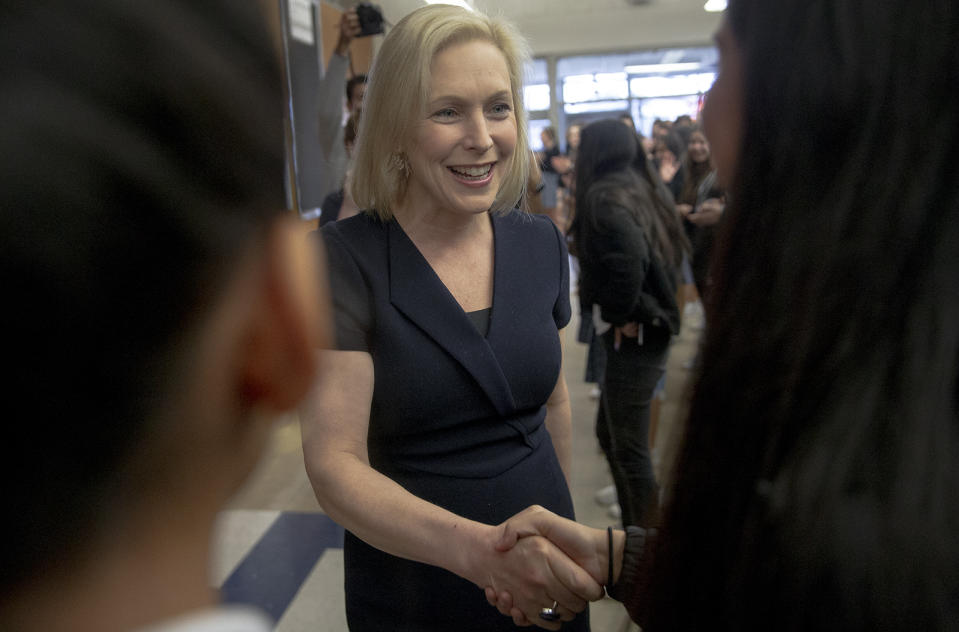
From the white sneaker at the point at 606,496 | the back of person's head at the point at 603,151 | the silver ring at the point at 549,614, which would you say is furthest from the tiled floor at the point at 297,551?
the back of person's head at the point at 603,151

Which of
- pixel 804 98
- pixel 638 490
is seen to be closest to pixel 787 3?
pixel 804 98

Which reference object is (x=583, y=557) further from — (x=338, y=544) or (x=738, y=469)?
(x=338, y=544)

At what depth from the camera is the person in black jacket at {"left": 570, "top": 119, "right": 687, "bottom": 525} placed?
2764 millimetres

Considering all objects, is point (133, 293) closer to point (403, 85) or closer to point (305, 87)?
point (403, 85)

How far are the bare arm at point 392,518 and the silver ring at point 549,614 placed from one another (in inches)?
0.4

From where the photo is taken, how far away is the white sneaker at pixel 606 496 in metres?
3.50

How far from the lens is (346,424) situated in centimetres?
122

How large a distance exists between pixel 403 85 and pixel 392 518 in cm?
73

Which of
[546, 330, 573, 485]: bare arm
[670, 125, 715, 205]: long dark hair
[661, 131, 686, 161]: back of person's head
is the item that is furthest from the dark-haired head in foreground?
[661, 131, 686, 161]: back of person's head

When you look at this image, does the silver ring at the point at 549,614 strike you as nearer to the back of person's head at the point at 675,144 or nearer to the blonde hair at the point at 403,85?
the blonde hair at the point at 403,85

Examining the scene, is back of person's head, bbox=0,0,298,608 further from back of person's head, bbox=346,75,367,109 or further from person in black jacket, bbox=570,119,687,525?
back of person's head, bbox=346,75,367,109

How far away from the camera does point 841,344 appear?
0.56m

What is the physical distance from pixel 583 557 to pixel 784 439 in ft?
2.21

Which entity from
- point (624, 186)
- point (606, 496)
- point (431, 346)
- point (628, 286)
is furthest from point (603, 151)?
point (431, 346)
